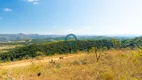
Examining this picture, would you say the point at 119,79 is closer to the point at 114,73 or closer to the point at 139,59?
the point at 114,73

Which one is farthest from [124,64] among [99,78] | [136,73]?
[99,78]

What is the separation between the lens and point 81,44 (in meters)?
40.5

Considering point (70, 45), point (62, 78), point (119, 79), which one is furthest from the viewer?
point (70, 45)

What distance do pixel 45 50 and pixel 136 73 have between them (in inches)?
1354

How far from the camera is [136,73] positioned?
6402mm

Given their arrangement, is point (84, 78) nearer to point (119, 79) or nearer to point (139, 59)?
point (119, 79)

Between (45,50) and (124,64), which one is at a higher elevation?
(124,64)

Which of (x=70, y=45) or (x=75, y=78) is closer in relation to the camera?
(x=75, y=78)

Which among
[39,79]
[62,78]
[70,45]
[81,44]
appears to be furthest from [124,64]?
[81,44]

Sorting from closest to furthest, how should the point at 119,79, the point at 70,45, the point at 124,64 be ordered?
the point at 119,79 < the point at 124,64 < the point at 70,45

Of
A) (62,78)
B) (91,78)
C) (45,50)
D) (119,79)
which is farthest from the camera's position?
A: (45,50)

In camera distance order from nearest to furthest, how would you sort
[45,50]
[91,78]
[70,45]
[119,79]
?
1. [119,79]
2. [91,78]
3. [70,45]
4. [45,50]

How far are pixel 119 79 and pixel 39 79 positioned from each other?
2.88 meters

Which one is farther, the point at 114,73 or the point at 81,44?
the point at 81,44
